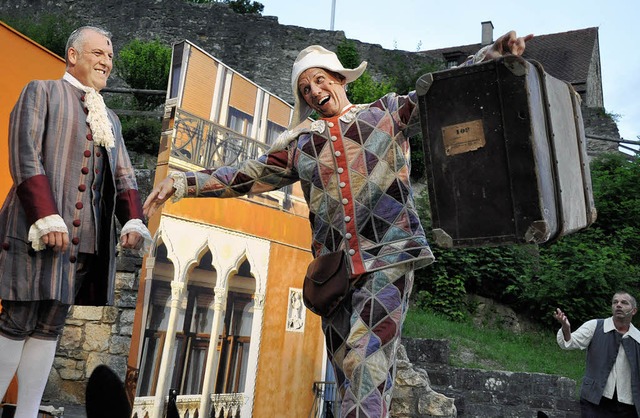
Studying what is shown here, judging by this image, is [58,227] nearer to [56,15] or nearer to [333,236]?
[333,236]

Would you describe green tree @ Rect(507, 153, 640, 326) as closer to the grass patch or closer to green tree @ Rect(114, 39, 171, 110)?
the grass patch

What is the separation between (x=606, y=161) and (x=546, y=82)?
51.8 feet

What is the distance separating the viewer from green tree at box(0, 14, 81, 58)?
24578mm

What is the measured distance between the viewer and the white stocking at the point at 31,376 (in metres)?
2.60

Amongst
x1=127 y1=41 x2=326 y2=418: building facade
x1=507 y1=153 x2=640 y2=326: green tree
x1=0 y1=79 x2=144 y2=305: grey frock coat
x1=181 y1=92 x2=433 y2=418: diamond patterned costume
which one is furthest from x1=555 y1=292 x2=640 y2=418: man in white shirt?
x1=507 y1=153 x2=640 y2=326: green tree

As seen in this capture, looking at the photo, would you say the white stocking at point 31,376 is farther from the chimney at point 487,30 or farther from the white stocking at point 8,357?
the chimney at point 487,30

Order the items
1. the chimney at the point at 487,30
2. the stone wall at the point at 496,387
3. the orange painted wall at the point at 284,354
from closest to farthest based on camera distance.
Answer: the orange painted wall at the point at 284,354 → the stone wall at the point at 496,387 → the chimney at the point at 487,30

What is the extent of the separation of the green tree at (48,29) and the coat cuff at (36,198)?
74.1 ft

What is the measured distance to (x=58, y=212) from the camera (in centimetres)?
272

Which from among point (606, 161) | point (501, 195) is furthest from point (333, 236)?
point (606, 161)

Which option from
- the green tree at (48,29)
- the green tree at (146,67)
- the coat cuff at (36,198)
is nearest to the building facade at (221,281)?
the coat cuff at (36,198)

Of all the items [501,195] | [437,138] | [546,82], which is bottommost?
[501,195]

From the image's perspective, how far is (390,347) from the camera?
105 inches

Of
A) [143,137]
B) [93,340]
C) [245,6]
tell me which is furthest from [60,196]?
[245,6]
